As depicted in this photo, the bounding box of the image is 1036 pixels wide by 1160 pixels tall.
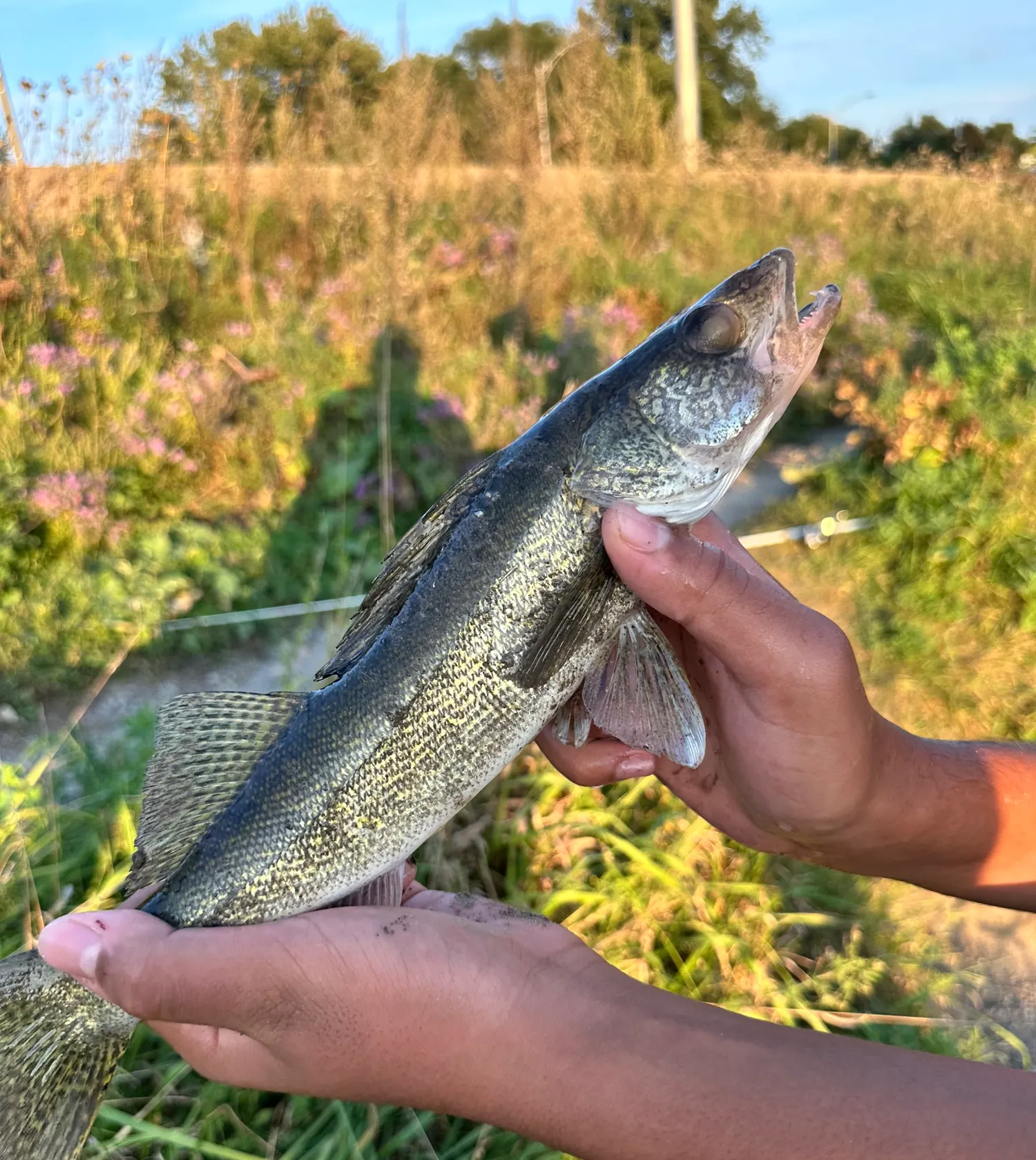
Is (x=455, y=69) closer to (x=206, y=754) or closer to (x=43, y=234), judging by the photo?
(x=43, y=234)

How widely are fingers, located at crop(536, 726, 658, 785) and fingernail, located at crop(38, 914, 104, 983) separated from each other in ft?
3.72

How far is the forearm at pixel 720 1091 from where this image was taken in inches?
48.4

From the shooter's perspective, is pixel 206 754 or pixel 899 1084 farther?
pixel 206 754

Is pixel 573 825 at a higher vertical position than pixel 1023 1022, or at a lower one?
higher

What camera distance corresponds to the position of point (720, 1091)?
133 cm

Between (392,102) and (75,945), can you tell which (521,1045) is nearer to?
(75,945)

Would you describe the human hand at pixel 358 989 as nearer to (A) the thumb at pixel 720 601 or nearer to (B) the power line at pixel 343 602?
(A) the thumb at pixel 720 601

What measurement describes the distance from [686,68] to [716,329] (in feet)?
45.5

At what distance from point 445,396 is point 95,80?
342 cm

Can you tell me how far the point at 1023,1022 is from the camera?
2.90m

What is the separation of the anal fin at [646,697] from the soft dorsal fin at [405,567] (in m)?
0.46

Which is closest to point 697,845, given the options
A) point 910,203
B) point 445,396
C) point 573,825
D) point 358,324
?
point 573,825

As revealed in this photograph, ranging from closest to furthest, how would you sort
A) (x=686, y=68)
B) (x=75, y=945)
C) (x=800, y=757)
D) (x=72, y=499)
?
1. (x=75, y=945)
2. (x=800, y=757)
3. (x=72, y=499)
4. (x=686, y=68)

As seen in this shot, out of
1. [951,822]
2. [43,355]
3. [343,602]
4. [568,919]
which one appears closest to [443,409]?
[343,602]
